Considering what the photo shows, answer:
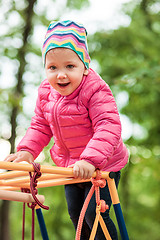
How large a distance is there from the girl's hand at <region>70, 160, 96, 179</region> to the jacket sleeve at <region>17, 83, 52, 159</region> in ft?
1.40

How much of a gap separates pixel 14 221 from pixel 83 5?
6229 mm

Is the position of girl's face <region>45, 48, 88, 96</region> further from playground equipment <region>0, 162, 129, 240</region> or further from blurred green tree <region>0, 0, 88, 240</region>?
blurred green tree <region>0, 0, 88, 240</region>

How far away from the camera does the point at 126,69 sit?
568 centimetres

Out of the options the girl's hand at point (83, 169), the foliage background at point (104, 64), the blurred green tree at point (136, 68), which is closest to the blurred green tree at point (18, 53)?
the foliage background at point (104, 64)

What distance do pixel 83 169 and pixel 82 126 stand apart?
0.30 meters

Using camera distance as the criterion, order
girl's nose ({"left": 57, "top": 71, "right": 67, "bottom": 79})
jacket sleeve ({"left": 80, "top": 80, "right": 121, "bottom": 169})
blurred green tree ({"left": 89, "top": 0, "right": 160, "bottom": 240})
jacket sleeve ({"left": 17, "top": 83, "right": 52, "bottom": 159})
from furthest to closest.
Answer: blurred green tree ({"left": 89, "top": 0, "right": 160, "bottom": 240}) < jacket sleeve ({"left": 17, "top": 83, "right": 52, "bottom": 159}) < girl's nose ({"left": 57, "top": 71, "right": 67, "bottom": 79}) < jacket sleeve ({"left": 80, "top": 80, "right": 121, "bottom": 169})

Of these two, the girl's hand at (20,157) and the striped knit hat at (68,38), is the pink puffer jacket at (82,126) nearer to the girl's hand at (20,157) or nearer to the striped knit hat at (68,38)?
the girl's hand at (20,157)

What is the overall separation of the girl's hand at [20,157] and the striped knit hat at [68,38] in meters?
0.49

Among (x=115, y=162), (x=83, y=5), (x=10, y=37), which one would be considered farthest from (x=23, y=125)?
(x=115, y=162)

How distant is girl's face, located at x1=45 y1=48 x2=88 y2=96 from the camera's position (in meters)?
1.55

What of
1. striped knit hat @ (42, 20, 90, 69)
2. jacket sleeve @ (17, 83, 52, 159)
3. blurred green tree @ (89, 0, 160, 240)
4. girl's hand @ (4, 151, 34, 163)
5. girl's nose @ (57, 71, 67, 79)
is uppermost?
blurred green tree @ (89, 0, 160, 240)

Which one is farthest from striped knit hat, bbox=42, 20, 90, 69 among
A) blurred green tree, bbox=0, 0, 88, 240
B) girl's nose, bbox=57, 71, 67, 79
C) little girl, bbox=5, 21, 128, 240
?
blurred green tree, bbox=0, 0, 88, 240

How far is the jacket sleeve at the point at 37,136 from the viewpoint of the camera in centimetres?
173

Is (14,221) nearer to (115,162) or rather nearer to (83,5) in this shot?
(83,5)
